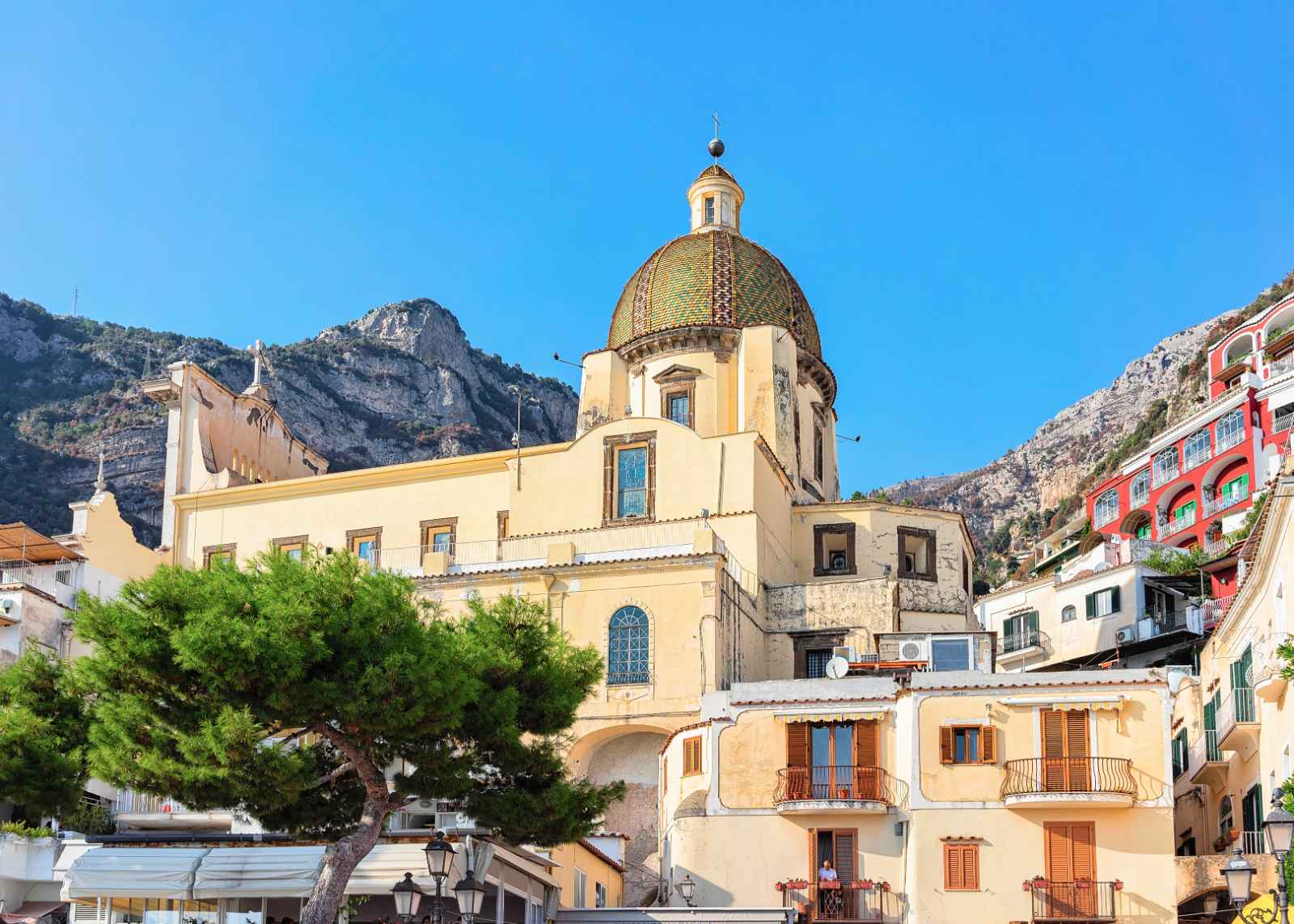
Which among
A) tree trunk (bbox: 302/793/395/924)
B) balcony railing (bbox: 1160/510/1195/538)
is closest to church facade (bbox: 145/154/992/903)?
tree trunk (bbox: 302/793/395/924)

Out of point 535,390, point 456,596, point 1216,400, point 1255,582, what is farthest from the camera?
point 535,390

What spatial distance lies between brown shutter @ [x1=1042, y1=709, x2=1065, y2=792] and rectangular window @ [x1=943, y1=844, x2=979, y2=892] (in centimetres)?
179

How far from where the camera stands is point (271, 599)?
23.2 metres

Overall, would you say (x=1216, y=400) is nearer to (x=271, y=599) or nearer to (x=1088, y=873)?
(x=1088, y=873)

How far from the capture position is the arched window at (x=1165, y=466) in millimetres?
70875

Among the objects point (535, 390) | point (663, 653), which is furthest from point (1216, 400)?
point (535, 390)

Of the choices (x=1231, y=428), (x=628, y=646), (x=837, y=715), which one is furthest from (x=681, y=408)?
(x=1231, y=428)

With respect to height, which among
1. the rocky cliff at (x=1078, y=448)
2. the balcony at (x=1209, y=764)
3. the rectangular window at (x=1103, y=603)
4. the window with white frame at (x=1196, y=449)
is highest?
the rocky cliff at (x=1078, y=448)

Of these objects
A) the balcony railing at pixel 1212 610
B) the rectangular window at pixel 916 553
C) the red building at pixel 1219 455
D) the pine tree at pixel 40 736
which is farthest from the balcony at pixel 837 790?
the red building at pixel 1219 455

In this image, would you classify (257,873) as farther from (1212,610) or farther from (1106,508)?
(1106,508)

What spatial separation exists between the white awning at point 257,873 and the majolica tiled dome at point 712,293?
87.9 ft

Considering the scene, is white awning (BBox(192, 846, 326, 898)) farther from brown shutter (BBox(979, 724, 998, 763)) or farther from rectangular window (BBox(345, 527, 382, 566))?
rectangular window (BBox(345, 527, 382, 566))

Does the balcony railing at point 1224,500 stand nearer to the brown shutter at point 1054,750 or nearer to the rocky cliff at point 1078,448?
the rocky cliff at point 1078,448

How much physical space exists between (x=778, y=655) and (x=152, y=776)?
22681mm
